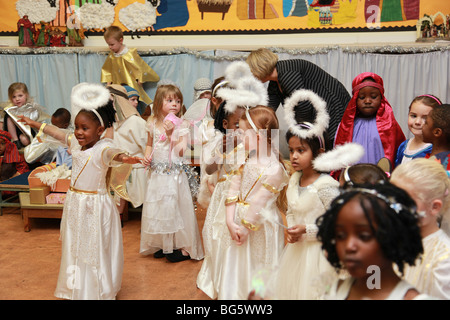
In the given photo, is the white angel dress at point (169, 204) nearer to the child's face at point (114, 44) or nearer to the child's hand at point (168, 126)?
the child's hand at point (168, 126)

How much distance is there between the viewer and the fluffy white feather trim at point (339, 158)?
7.47ft

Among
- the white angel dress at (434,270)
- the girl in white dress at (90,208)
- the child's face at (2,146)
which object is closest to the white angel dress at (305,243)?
the white angel dress at (434,270)

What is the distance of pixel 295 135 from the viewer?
2484mm

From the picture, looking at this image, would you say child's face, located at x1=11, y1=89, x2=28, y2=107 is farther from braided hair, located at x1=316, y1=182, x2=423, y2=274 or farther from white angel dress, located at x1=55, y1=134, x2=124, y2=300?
braided hair, located at x1=316, y1=182, x2=423, y2=274

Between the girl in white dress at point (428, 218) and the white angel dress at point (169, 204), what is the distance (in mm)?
2353

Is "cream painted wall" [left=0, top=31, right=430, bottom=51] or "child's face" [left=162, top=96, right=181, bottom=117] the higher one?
"cream painted wall" [left=0, top=31, right=430, bottom=51]

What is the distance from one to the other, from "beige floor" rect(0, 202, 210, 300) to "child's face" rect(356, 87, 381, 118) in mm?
1782

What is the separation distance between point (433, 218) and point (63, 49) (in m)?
5.98

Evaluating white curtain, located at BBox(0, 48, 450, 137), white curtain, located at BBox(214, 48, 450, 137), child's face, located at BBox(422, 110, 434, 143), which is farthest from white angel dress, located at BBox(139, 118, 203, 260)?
white curtain, located at BBox(0, 48, 450, 137)

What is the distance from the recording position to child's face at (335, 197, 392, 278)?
4.30 ft

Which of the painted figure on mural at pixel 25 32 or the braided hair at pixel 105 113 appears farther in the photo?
the painted figure on mural at pixel 25 32

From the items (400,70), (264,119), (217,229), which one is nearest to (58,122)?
(217,229)

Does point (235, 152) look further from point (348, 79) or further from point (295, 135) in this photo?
point (348, 79)
